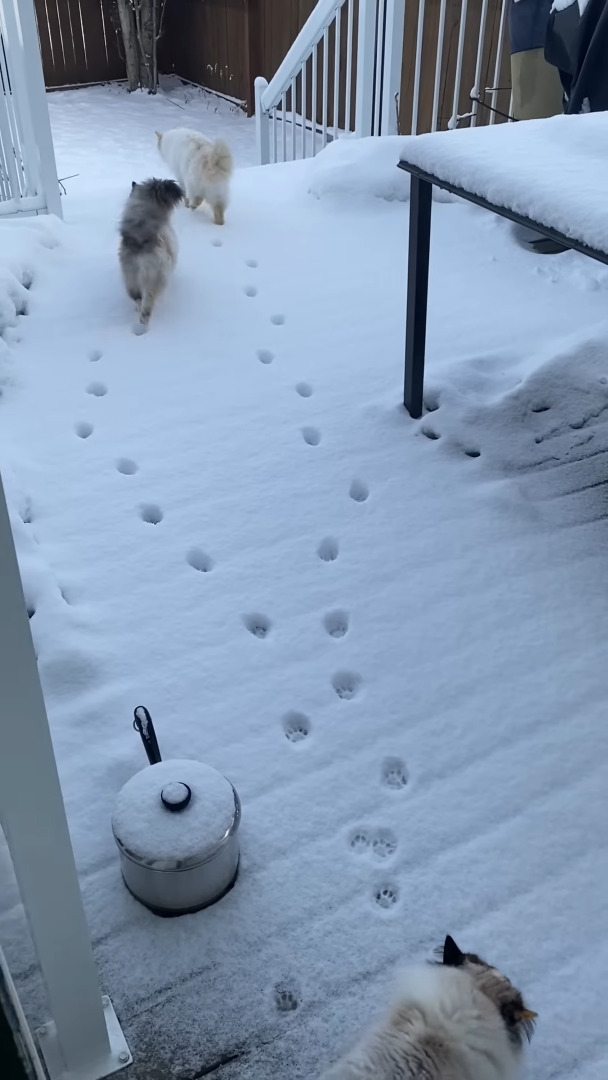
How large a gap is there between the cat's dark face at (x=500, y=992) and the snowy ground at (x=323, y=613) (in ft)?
0.77

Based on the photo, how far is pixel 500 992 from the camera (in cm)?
128

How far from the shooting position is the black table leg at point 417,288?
280 cm

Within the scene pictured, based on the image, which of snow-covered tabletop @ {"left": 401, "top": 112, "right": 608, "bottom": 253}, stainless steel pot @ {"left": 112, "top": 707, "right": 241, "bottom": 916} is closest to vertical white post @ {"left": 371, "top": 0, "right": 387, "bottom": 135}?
snow-covered tabletop @ {"left": 401, "top": 112, "right": 608, "bottom": 253}

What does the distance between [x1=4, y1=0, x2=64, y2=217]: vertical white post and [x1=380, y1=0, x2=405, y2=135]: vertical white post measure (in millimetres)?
2079

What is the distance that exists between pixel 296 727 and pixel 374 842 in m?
0.35

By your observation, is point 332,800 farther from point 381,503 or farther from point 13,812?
point 381,503

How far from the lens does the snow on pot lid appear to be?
152cm

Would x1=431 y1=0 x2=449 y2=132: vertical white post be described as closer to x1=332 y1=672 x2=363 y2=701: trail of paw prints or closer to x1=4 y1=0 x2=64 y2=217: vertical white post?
x1=4 y1=0 x2=64 y2=217: vertical white post

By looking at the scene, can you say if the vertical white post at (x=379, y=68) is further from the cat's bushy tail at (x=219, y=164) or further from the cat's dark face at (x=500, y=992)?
the cat's dark face at (x=500, y=992)

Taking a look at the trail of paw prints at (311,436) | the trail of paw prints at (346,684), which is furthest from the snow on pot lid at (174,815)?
the trail of paw prints at (311,436)

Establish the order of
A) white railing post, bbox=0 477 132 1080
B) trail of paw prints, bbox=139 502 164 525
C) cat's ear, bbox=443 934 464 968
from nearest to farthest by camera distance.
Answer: white railing post, bbox=0 477 132 1080 → cat's ear, bbox=443 934 464 968 → trail of paw prints, bbox=139 502 164 525

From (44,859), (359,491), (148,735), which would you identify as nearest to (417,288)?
(359,491)

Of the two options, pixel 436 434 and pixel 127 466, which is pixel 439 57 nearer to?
pixel 436 434

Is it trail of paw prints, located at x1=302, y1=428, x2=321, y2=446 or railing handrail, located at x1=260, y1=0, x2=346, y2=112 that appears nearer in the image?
trail of paw prints, located at x1=302, y1=428, x2=321, y2=446
